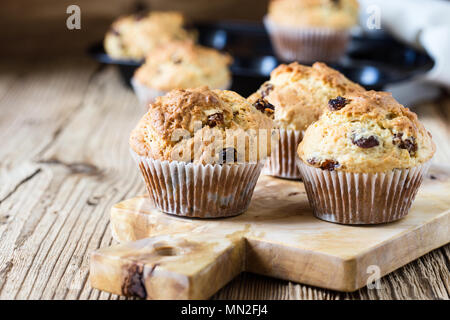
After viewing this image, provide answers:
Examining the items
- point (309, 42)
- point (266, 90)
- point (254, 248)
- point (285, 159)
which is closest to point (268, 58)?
point (309, 42)

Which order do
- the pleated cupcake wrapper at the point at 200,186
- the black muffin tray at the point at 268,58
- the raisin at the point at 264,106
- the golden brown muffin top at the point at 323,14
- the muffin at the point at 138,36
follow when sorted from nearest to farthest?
the pleated cupcake wrapper at the point at 200,186 → the raisin at the point at 264,106 → the black muffin tray at the point at 268,58 → the golden brown muffin top at the point at 323,14 → the muffin at the point at 138,36

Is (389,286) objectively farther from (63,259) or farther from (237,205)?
(63,259)

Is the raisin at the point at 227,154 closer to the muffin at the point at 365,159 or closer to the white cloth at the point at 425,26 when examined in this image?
the muffin at the point at 365,159

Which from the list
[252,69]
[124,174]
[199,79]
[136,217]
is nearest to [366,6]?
[252,69]

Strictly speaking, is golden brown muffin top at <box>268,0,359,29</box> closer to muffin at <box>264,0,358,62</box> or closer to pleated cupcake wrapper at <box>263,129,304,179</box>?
muffin at <box>264,0,358,62</box>

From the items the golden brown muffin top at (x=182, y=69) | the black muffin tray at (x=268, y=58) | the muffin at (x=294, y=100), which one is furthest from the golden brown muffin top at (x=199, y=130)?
the black muffin tray at (x=268, y=58)

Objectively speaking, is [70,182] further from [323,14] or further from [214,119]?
[323,14]
